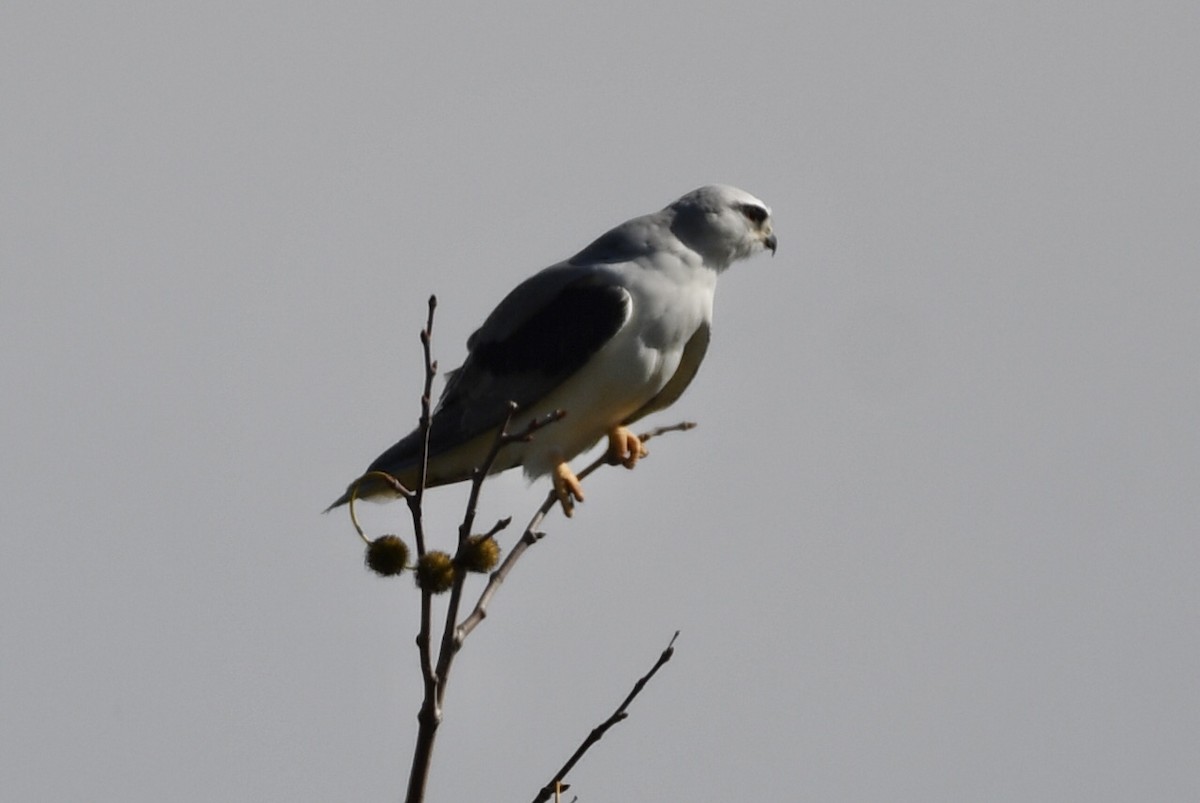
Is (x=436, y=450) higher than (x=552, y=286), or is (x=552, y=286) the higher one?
(x=552, y=286)

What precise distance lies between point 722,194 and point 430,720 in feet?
14.0

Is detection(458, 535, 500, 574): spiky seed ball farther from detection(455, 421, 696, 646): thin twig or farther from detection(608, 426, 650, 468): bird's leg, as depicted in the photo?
detection(608, 426, 650, 468): bird's leg

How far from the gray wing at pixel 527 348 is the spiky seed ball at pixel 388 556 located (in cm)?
205

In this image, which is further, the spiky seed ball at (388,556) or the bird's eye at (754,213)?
the bird's eye at (754,213)

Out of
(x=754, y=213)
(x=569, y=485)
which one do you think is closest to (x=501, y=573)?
(x=569, y=485)

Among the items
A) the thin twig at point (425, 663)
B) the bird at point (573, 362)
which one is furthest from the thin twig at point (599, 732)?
the bird at point (573, 362)

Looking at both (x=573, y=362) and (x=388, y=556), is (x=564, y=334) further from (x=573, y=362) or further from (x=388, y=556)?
(x=388, y=556)

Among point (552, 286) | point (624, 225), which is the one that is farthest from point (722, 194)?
point (552, 286)

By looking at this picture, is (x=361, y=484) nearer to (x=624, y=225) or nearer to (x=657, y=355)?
(x=657, y=355)

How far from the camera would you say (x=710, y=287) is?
721cm

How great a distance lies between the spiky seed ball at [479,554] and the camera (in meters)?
4.39

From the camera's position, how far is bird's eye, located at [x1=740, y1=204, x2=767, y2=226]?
774cm

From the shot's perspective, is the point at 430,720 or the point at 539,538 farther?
the point at 539,538

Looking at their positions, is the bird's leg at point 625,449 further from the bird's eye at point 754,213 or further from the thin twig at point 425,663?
the thin twig at point 425,663
